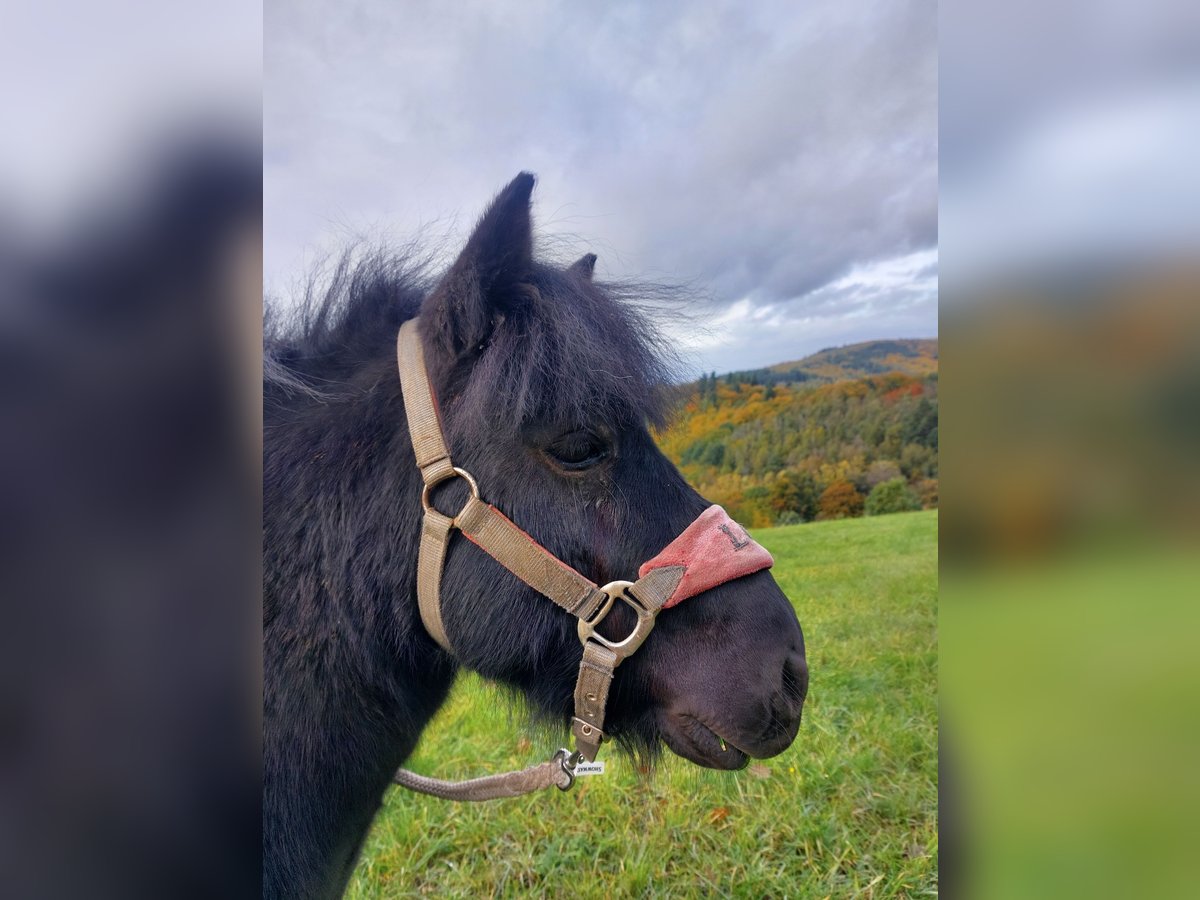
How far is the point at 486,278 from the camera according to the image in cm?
135

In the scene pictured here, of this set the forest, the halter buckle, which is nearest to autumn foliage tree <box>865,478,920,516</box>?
the forest

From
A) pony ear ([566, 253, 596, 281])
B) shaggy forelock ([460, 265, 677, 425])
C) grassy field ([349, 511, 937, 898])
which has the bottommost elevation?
grassy field ([349, 511, 937, 898])

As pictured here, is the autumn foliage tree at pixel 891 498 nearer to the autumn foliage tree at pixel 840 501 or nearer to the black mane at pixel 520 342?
the autumn foliage tree at pixel 840 501

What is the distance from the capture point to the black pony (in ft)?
4.26

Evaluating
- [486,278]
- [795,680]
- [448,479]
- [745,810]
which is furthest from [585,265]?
[745,810]

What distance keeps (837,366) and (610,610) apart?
9.43 ft

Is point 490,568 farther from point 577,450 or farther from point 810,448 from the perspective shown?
point 810,448
